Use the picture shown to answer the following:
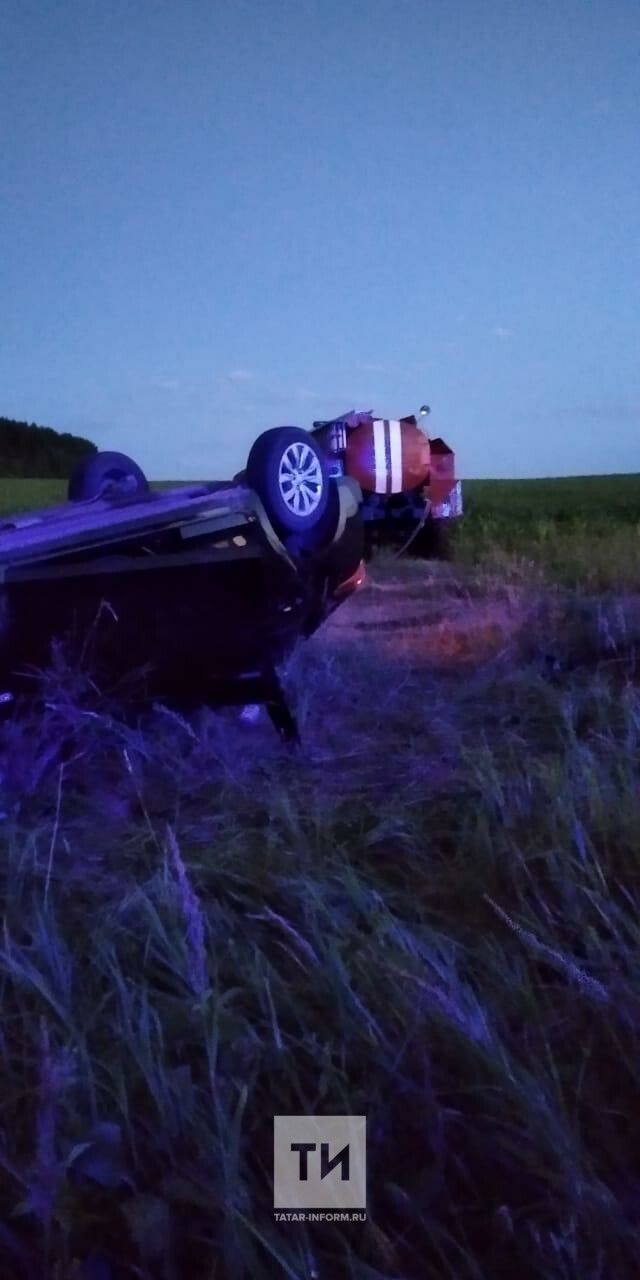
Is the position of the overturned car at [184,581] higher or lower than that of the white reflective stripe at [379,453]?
lower

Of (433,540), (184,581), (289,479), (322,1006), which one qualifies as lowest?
(322,1006)

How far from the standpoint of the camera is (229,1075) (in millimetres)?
1895

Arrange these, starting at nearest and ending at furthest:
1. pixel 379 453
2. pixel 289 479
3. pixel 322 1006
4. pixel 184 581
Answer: pixel 322 1006 → pixel 184 581 → pixel 289 479 → pixel 379 453

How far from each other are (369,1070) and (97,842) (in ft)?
4.91

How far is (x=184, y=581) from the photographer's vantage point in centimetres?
372

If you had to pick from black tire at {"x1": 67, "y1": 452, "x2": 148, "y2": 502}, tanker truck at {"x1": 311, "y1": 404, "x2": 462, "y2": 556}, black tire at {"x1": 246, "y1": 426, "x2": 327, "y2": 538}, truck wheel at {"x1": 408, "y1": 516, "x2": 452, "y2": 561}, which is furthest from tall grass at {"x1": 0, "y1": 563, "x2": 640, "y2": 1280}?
truck wheel at {"x1": 408, "y1": 516, "x2": 452, "y2": 561}

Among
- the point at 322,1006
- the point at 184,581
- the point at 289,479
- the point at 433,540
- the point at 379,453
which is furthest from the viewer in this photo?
the point at 433,540

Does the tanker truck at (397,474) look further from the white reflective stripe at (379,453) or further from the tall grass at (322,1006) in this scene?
the tall grass at (322,1006)

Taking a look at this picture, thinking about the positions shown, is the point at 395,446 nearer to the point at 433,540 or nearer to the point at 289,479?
the point at 433,540

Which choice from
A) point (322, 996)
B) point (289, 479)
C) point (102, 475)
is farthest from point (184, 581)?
point (322, 996)

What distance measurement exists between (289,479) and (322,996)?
2225mm

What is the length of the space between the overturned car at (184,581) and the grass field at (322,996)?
19 cm

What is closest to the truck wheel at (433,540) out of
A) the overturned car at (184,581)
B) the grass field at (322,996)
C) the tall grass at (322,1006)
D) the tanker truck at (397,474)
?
the tanker truck at (397,474)

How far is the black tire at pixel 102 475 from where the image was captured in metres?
4.97
